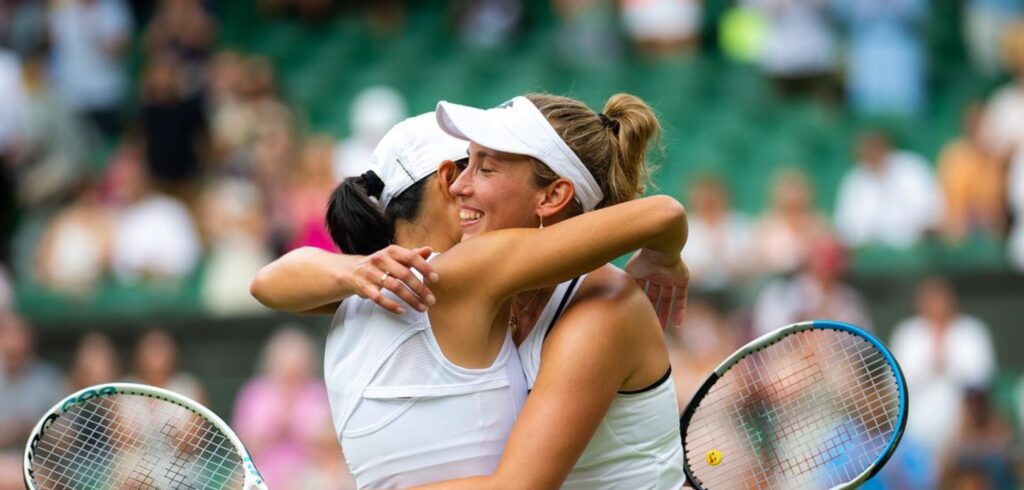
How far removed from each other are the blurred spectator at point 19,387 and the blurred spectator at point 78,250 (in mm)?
825

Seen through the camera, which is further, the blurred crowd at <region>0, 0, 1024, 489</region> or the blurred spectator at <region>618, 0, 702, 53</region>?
the blurred spectator at <region>618, 0, 702, 53</region>

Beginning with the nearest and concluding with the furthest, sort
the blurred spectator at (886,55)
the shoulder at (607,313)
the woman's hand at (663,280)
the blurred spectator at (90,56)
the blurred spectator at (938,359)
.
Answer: the shoulder at (607,313)
the woman's hand at (663,280)
the blurred spectator at (938,359)
the blurred spectator at (886,55)
the blurred spectator at (90,56)

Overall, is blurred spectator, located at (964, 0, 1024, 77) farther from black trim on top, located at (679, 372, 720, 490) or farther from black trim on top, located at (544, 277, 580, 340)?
black trim on top, located at (544, 277, 580, 340)

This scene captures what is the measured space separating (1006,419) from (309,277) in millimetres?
5325

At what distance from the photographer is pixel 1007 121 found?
9391mm

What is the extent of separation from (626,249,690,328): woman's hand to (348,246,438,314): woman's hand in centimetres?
62

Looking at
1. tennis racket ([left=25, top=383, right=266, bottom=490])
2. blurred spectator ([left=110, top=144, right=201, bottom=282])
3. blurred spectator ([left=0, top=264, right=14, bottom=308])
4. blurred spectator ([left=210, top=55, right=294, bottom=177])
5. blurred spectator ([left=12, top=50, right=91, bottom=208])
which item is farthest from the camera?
blurred spectator ([left=12, top=50, right=91, bottom=208])

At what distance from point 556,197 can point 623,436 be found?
0.51 meters

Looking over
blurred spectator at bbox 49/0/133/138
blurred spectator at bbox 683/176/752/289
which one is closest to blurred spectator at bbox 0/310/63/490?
blurred spectator at bbox 49/0/133/138

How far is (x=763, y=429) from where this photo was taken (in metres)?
3.84

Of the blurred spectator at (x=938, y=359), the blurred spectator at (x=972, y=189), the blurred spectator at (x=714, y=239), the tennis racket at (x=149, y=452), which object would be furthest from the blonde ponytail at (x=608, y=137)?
the blurred spectator at (x=972, y=189)

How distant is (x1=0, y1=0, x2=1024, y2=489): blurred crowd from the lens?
8.16 m

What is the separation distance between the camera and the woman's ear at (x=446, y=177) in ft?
11.2

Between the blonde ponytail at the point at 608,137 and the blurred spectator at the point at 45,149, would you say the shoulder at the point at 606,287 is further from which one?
the blurred spectator at the point at 45,149
